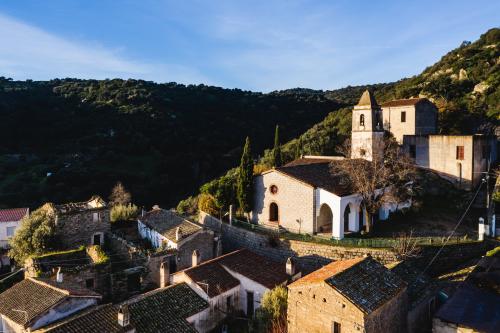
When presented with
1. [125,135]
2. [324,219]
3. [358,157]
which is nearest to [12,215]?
[324,219]

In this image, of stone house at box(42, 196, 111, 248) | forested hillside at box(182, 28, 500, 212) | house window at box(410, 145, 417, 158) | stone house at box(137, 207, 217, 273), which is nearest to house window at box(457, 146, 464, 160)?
house window at box(410, 145, 417, 158)

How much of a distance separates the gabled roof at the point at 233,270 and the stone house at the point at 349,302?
5.77 m

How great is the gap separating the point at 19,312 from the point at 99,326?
4563mm

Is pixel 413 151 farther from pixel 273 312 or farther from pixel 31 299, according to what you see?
pixel 31 299

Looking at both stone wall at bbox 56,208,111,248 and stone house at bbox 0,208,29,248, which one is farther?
stone house at bbox 0,208,29,248

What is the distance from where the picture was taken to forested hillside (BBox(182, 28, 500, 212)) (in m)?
37.6

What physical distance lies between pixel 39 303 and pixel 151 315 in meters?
4.77

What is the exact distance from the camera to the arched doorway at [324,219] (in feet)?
89.5

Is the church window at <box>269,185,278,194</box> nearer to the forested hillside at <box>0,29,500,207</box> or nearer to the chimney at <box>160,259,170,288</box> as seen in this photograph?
the chimney at <box>160,259,170,288</box>

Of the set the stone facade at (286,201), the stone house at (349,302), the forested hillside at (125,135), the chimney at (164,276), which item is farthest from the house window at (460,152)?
the forested hillside at (125,135)

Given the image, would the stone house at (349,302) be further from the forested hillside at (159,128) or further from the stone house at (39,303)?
the forested hillside at (159,128)

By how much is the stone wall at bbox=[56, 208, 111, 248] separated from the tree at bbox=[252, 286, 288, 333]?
1386 cm

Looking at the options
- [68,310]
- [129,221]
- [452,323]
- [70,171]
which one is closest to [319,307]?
[452,323]

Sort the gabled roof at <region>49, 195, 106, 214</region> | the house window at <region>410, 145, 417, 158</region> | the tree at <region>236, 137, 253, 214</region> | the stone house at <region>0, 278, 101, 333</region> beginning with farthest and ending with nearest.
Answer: the house window at <region>410, 145, 417, 158</region>, the tree at <region>236, 137, 253, 214</region>, the gabled roof at <region>49, 195, 106, 214</region>, the stone house at <region>0, 278, 101, 333</region>
